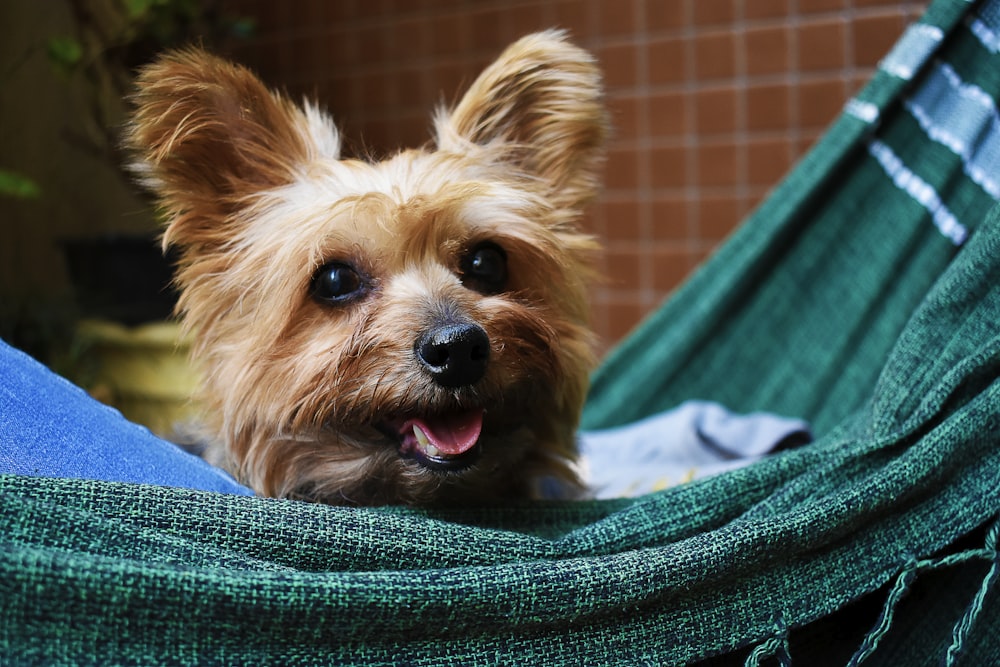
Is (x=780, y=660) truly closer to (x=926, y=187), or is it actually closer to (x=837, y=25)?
(x=926, y=187)

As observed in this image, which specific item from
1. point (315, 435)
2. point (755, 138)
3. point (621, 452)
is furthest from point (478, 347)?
point (755, 138)

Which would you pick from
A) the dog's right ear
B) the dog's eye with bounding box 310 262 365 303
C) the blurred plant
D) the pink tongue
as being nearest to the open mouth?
the pink tongue

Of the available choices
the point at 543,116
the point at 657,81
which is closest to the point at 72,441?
the point at 543,116

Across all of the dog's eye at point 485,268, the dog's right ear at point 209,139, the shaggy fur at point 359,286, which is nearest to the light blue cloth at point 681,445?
the shaggy fur at point 359,286

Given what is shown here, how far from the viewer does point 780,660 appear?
3.15 feet

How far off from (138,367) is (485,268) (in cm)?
169

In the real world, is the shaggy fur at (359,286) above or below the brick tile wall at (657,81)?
above

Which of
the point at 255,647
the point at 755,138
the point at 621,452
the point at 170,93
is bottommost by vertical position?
the point at 621,452

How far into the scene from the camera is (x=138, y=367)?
2682 mm

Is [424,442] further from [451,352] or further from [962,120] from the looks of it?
[962,120]

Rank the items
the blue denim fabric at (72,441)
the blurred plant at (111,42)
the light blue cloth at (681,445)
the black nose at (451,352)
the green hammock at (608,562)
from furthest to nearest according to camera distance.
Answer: the blurred plant at (111,42) → the light blue cloth at (681,445) → the black nose at (451,352) → the blue denim fabric at (72,441) → the green hammock at (608,562)

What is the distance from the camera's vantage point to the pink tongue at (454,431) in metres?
1.16

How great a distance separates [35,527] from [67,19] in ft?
8.18

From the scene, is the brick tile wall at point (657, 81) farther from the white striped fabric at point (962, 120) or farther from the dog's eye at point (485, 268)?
the dog's eye at point (485, 268)
